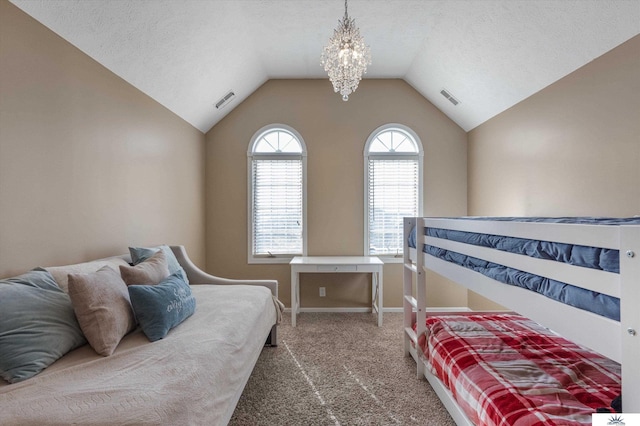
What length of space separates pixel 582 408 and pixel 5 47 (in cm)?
301

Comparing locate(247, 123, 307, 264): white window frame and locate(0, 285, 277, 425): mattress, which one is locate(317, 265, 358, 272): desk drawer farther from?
locate(0, 285, 277, 425): mattress

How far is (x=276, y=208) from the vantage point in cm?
406

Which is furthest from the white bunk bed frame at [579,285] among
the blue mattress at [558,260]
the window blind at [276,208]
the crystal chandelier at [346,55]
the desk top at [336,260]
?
the window blind at [276,208]

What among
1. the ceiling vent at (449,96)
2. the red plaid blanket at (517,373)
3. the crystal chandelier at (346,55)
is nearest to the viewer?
the red plaid blanket at (517,373)

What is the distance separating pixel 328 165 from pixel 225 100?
1.45 metres

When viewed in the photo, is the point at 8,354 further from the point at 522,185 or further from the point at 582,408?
the point at 522,185

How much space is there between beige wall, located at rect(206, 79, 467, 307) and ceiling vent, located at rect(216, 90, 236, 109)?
295 millimetres

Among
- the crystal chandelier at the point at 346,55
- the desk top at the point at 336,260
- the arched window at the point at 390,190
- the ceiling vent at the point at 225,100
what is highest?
the ceiling vent at the point at 225,100

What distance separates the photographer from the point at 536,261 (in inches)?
44.8

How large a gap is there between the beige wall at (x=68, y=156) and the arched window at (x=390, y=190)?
2367 mm

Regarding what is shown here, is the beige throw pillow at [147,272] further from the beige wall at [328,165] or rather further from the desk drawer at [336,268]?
the beige wall at [328,165]

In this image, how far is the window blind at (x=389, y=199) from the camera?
4012mm

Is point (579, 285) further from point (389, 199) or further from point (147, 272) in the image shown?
point (389, 199)

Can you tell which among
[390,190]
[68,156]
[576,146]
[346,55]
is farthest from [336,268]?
[68,156]
